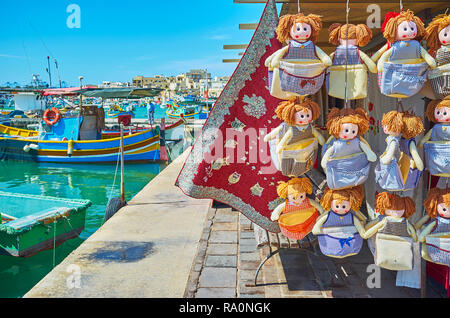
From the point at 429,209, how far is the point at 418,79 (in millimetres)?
1148

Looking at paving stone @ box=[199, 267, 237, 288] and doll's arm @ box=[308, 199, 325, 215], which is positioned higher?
doll's arm @ box=[308, 199, 325, 215]

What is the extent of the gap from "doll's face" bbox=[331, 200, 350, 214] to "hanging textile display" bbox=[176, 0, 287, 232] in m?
0.76

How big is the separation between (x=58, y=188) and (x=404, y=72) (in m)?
15.2

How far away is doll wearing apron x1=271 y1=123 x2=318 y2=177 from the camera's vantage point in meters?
3.35

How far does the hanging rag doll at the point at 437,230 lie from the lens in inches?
123

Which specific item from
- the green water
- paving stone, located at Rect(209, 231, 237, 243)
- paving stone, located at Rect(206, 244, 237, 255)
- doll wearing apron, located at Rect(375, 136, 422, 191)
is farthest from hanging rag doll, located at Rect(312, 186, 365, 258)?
the green water

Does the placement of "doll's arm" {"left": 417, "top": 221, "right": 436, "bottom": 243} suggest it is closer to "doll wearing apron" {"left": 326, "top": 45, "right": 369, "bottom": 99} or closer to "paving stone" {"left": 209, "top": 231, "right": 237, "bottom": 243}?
"doll wearing apron" {"left": 326, "top": 45, "right": 369, "bottom": 99}

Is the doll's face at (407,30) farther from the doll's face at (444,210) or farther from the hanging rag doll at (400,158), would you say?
the doll's face at (444,210)

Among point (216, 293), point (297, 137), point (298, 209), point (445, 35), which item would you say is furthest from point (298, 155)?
point (216, 293)

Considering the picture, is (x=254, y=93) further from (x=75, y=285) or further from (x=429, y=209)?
(x=75, y=285)

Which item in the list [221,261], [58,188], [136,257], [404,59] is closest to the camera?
[404,59]

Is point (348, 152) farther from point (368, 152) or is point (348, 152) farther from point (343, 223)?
point (343, 223)

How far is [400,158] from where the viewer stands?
3.13m
